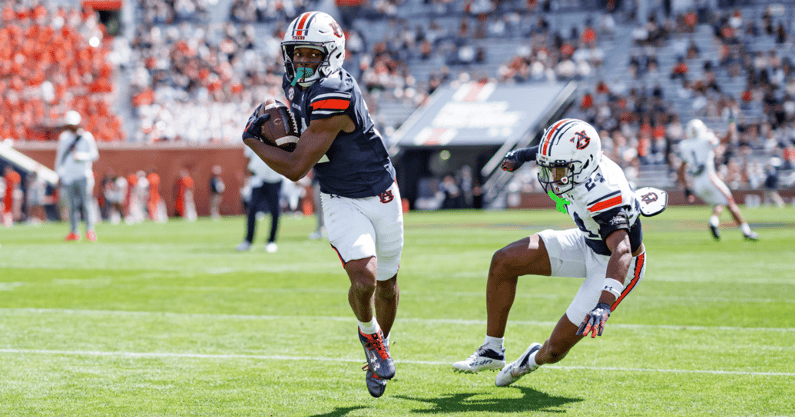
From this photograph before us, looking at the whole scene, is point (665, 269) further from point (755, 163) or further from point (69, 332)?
point (755, 163)

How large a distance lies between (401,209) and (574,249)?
101 cm

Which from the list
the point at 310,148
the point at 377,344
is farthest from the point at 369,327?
the point at 310,148

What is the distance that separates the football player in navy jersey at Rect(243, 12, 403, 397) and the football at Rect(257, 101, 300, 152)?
42mm

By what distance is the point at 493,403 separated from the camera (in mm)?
4836

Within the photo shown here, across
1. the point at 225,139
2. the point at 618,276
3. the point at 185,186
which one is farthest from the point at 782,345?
the point at 225,139

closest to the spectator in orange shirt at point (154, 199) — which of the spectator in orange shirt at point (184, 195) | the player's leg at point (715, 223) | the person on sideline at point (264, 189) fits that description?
the spectator in orange shirt at point (184, 195)

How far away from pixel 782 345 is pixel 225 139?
26.2 m

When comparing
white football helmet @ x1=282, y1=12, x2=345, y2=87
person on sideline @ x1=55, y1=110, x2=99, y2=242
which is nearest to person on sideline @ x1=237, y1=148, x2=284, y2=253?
person on sideline @ x1=55, y1=110, x2=99, y2=242

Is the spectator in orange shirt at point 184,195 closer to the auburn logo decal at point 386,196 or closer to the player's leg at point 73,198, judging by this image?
the player's leg at point 73,198

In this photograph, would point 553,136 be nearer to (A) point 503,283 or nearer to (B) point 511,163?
(B) point 511,163

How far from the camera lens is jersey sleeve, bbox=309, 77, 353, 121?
485 centimetres

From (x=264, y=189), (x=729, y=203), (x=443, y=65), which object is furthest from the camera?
(x=443, y=65)

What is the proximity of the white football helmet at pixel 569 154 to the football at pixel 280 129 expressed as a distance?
1.33 m

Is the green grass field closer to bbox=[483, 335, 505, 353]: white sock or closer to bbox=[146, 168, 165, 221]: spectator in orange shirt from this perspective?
bbox=[483, 335, 505, 353]: white sock
